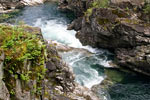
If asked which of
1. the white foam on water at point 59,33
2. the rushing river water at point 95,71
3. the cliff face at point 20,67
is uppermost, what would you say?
the cliff face at point 20,67

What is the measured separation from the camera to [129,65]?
19625 mm

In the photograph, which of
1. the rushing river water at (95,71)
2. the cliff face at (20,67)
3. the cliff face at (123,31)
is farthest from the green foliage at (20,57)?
the cliff face at (123,31)

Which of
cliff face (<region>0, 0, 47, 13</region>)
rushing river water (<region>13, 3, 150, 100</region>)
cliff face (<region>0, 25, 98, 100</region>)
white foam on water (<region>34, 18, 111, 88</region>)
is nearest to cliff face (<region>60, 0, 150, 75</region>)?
rushing river water (<region>13, 3, 150, 100</region>)

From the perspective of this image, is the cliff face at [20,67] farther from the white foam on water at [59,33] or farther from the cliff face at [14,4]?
the cliff face at [14,4]

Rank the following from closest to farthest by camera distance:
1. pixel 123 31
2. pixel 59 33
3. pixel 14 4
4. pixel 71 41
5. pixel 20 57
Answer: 1. pixel 20 57
2. pixel 123 31
3. pixel 71 41
4. pixel 59 33
5. pixel 14 4

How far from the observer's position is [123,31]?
20.5 meters

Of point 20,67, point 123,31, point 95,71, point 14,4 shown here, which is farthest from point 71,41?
point 14,4

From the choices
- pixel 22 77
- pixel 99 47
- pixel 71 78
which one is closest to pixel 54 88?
pixel 71 78

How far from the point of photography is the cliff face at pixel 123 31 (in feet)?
63.4

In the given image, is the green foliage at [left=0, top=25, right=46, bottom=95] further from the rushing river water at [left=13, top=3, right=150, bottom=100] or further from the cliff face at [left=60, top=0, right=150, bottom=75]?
the cliff face at [left=60, top=0, right=150, bottom=75]

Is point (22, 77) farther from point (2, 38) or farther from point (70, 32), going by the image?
point (70, 32)

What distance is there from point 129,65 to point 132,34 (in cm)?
341

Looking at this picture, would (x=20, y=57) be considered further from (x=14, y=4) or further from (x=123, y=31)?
(x=14, y=4)

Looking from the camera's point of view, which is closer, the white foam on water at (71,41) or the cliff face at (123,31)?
the white foam on water at (71,41)
